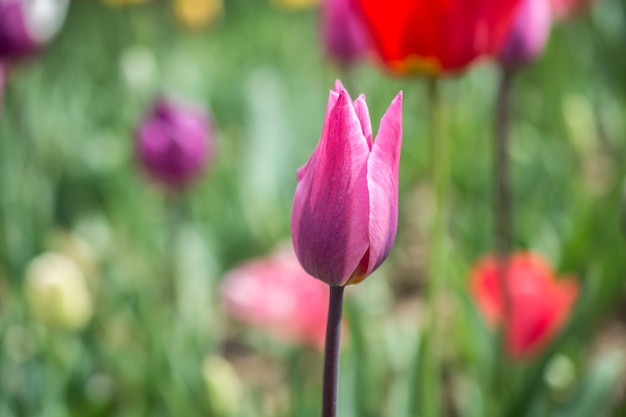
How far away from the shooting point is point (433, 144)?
723 mm

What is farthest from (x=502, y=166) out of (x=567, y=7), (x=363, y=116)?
(x=567, y=7)

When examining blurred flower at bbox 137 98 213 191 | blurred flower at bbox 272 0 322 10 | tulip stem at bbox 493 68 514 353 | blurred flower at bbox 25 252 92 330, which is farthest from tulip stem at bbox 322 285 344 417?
blurred flower at bbox 272 0 322 10

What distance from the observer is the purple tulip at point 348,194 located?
0.42 meters

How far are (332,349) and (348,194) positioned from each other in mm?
81

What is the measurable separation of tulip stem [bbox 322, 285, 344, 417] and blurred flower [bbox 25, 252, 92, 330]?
2.04ft

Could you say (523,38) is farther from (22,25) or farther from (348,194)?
(22,25)

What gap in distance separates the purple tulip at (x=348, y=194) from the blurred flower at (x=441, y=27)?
29cm

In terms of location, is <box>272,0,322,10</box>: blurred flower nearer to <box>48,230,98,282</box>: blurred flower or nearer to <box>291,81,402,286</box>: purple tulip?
<box>48,230,98,282</box>: blurred flower

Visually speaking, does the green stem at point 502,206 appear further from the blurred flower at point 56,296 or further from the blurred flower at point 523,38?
the blurred flower at point 56,296

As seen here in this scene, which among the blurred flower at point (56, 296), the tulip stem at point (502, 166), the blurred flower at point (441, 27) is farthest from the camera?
the blurred flower at point (56, 296)

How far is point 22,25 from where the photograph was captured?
1.18 metres

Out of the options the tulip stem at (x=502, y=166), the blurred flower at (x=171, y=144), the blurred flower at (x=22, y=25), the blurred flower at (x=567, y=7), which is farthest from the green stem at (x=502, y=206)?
the blurred flower at (x=567, y=7)

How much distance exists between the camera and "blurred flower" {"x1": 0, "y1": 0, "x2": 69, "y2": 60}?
3.85 feet

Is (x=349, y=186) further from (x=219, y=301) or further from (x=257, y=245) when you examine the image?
(x=257, y=245)
